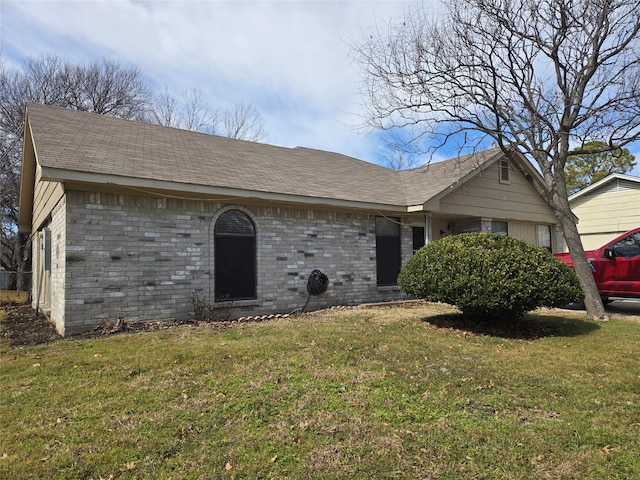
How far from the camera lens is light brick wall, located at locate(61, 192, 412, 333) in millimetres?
7461

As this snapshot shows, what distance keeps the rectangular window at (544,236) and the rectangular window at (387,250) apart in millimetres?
7290

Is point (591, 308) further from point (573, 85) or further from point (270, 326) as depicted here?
point (270, 326)

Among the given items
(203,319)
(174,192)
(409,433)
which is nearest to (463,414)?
(409,433)

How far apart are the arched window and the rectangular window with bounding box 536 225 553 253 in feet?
39.7

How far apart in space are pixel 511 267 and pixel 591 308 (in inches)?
123

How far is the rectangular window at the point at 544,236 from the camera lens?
53.2 ft

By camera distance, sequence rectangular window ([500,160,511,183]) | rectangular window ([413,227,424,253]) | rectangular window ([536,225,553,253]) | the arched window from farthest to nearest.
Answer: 1. rectangular window ([536,225,553,253])
2. rectangular window ([500,160,511,183])
3. rectangular window ([413,227,424,253])
4. the arched window

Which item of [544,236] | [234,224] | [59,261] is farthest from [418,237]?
[59,261]

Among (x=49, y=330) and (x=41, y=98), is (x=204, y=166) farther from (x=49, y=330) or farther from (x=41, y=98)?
(x=41, y=98)

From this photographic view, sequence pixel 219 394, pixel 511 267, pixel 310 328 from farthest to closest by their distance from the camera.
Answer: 1. pixel 310 328
2. pixel 511 267
3. pixel 219 394

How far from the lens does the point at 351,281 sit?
36.7ft

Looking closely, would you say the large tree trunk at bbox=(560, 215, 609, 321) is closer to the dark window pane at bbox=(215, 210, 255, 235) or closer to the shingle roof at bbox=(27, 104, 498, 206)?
the shingle roof at bbox=(27, 104, 498, 206)

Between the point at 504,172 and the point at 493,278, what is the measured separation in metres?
9.28

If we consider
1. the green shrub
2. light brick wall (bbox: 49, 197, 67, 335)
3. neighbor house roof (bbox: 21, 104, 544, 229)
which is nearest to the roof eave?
neighbor house roof (bbox: 21, 104, 544, 229)
